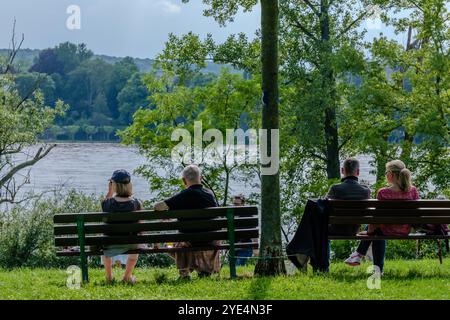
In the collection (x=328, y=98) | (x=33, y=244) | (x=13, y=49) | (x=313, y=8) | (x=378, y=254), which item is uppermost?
(x=313, y=8)

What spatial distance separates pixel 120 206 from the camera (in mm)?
8953

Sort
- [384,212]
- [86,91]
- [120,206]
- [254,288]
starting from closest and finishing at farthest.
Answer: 1. [254,288]
2. [120,206]
3. [384,212]
4. [86,91]

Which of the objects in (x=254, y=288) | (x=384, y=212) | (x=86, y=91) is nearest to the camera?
(x=254, y=288)

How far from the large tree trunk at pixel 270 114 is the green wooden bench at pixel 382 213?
63 centimetres

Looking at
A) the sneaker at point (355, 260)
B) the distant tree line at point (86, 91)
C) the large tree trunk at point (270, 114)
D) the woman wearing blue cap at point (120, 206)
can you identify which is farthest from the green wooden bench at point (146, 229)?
the distant tree line at point (86, 91)

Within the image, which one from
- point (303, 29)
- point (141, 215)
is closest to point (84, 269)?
point (141, 215)

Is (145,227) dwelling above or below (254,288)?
above

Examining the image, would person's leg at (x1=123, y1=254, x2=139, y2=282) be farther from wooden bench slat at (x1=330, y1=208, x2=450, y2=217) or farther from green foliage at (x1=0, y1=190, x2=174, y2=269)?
green foliage at (x1=0, y1=190, x2=174, y2=269)

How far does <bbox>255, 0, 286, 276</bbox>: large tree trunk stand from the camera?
9.19 meters

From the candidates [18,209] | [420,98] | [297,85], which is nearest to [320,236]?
[18,209]

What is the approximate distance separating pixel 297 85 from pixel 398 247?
1184 cm

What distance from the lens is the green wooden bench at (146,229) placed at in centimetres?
870

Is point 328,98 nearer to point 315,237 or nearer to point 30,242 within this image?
point 30,242

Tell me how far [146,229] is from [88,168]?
227 ft
